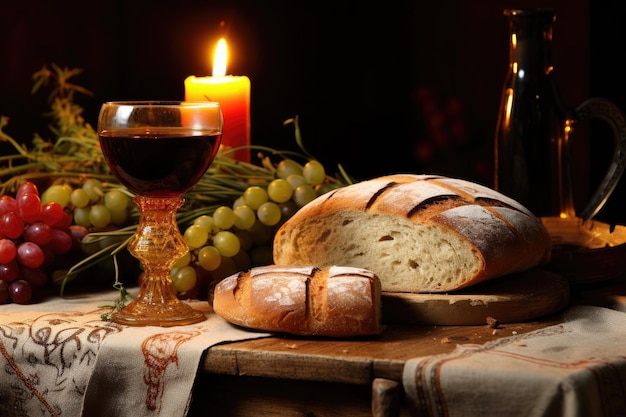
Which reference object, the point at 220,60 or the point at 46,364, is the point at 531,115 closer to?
the point at 220,60

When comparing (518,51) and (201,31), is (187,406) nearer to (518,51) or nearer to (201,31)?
(518,51)

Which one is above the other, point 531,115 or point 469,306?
point 531,115

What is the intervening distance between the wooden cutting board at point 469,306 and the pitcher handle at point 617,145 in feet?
1.16

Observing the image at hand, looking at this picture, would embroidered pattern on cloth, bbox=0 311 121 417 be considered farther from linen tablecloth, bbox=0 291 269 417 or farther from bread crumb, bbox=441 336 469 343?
bread crumb, bbox=441 336 469 343

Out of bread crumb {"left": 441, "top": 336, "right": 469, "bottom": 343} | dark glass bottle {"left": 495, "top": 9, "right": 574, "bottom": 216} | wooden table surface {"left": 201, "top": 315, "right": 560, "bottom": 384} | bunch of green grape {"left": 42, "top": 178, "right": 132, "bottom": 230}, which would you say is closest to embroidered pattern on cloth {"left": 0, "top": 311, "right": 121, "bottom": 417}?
wooden table surface {"left": 201, "top": 315, "right": 560, "bottom": 384}

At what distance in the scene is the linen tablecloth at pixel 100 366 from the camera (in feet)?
4.25

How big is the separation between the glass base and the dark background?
925 millimetres

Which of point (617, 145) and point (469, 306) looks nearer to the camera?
point (469, 306)

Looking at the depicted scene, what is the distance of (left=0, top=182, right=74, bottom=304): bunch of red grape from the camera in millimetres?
1599

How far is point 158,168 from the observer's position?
141 cm

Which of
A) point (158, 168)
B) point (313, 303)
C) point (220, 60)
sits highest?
point (220, 60)

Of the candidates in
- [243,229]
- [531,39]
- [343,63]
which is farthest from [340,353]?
[343,63]

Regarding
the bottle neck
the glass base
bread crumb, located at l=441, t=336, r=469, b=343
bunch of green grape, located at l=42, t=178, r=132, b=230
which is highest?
the bottle neck

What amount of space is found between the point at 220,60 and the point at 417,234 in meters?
0.58
